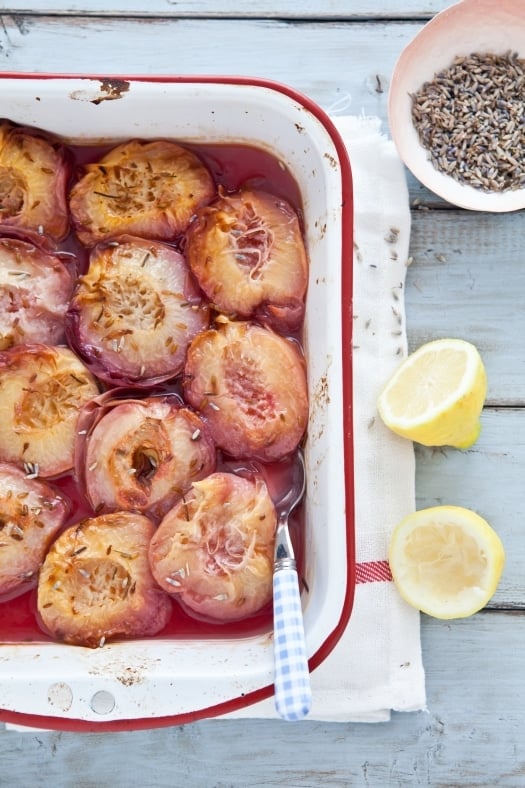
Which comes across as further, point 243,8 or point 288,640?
point 243,8

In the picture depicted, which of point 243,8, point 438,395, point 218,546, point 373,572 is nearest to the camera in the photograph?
point 218,546

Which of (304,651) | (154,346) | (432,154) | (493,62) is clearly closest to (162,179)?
(154,346)

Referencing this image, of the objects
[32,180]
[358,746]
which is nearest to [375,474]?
[358,746]

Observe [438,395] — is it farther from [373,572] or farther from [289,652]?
[289,652]

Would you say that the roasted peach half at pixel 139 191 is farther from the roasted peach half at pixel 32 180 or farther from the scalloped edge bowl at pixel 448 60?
the scalloped edge bowl at pixel 448 60

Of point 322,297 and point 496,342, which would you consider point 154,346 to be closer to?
point 322,297

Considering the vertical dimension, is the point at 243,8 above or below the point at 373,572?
above
